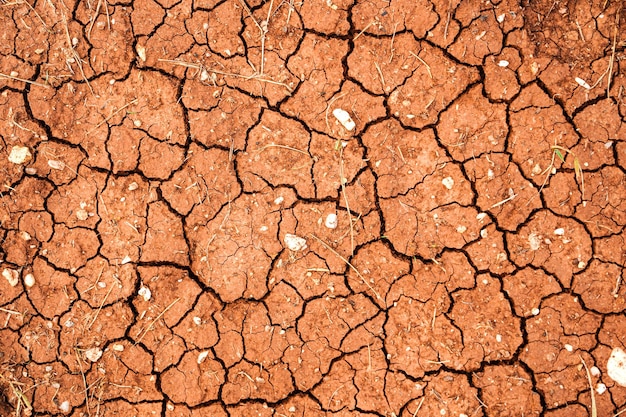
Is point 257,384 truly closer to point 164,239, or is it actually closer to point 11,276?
point 164,239

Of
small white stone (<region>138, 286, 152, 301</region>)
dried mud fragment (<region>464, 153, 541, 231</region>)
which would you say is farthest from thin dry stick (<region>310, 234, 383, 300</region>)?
small white stone (<region>138, 286, 152, 301</region>)

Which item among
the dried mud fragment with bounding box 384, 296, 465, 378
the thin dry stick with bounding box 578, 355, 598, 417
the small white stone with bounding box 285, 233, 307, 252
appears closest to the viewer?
the thin dry stick with bounding box 578, 355, 598, 417

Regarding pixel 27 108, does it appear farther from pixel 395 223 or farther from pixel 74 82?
pixel 395 223

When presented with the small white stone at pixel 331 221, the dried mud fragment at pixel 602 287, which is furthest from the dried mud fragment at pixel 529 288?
the small white stone at pixel 331 221

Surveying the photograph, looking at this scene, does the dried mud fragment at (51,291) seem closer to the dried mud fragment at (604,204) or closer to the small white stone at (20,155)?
the small white stone at (20,155)

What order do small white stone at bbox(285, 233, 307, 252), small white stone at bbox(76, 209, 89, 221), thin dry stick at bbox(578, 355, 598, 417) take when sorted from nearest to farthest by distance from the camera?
thin dry stick at bbox(578, 355, 598, 417)
small white stone at bbox(285, 233, 307, 252)
small white stone at bbox(76, 209, 89, 221)

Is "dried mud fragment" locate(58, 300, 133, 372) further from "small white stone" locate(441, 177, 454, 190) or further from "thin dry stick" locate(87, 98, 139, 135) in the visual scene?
"small white stone" locate(441, 177, 454, 190)
